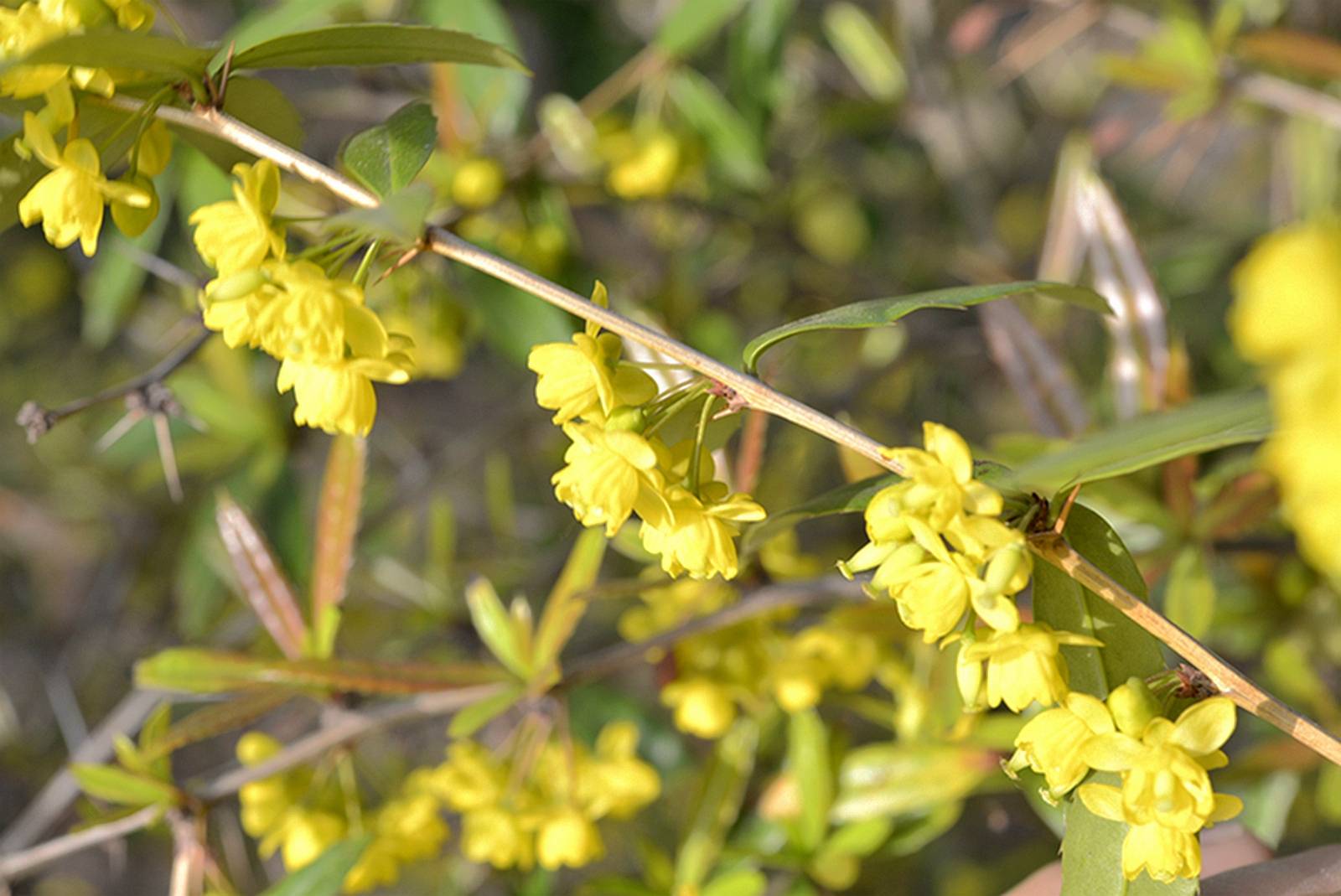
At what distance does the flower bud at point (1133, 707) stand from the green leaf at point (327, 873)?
2.23ft

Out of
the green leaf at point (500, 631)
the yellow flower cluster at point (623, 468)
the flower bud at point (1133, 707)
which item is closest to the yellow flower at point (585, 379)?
the yellow flower cluster at point (623, 468)

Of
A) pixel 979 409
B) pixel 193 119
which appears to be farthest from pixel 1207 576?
pixel 979 409

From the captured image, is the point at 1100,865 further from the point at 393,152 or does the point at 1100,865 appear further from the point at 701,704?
the point at 393,152

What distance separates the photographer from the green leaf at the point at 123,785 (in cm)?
105

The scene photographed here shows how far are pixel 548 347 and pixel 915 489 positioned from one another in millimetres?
233

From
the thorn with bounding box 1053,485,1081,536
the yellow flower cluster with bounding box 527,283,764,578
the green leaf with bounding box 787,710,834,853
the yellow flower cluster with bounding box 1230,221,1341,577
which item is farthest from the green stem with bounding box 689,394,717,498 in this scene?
the green leaf with bounding box 787,710,834,853

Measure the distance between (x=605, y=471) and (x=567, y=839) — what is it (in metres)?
0.54

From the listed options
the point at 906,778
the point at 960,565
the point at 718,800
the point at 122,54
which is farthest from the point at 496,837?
the point at 122,54

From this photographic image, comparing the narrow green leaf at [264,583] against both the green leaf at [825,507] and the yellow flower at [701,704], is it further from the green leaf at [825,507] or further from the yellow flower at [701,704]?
the green leaf at [825,507]

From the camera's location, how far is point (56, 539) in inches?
108

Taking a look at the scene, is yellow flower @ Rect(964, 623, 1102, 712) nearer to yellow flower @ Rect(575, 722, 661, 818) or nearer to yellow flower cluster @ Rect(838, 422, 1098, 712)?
yellow flower cluster @ Rect(838, 422, 1098, 712)

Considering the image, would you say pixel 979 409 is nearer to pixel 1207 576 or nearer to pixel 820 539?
pixel 820 539

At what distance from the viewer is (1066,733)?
656mm

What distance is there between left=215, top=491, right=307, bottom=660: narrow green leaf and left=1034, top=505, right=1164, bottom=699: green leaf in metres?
0.78
